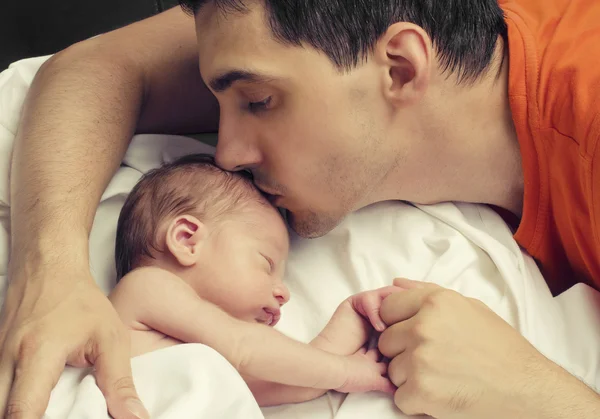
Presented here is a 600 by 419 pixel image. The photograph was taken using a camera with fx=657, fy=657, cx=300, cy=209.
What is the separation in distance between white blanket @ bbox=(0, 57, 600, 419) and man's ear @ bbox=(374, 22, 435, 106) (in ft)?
1.00

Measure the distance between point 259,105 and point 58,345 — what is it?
1.78 ft

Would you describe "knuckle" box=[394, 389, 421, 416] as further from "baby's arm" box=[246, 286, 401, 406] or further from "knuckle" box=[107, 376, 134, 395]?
"knuckle" box=[107, 376, 134, 395]

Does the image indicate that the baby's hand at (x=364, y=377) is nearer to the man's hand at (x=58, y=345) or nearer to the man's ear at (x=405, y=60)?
the man's hand at (x=58, y=345)

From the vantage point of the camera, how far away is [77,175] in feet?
4.09

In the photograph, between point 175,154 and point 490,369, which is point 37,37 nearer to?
point 175,154

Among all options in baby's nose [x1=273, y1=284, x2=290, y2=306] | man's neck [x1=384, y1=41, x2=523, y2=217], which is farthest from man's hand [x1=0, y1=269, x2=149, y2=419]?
man's neck [x1=384, y1=41, x2=523, y2=217]

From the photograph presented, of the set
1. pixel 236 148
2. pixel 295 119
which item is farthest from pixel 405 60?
pixel 236 148

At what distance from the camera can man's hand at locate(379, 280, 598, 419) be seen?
3.36ft

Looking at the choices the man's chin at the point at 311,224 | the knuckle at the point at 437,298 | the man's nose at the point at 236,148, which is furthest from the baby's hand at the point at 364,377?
the man's nose at the point at 236,148

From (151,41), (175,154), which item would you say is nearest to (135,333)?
(175,154)

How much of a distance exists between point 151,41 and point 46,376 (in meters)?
0.92

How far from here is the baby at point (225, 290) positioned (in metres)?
1.00

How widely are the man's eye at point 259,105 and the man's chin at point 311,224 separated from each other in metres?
0.23

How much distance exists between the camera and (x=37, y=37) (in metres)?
1.95
